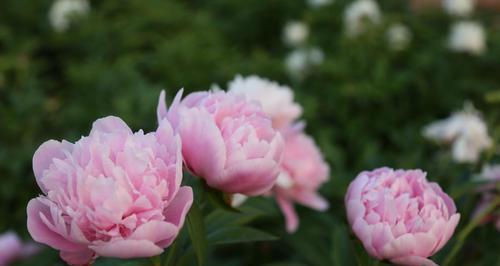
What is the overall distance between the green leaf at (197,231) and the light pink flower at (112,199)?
65 mm

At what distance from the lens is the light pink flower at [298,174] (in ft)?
3.84

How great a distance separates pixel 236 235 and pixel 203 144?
7.3 inches

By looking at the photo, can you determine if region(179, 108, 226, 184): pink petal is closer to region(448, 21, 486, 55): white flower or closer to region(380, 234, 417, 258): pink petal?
region(380, 234, 417, 258): pink petal

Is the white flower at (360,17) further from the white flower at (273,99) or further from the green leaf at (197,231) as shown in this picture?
the green leaf at (197,231)

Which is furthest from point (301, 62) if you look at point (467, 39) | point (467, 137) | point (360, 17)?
point (467, 137)

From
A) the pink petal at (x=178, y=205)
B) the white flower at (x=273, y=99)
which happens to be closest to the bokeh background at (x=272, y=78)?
the white flower at (x=273, y=99)

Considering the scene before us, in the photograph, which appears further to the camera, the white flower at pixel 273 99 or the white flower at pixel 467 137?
the white flower at pixel 467 137

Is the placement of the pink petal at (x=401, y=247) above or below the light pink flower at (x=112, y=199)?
below

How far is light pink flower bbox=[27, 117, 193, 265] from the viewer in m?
0.62

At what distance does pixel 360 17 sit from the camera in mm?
2656

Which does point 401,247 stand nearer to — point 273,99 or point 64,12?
point 273,99

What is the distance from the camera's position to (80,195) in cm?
63

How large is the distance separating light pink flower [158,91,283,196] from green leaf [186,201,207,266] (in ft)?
0.11

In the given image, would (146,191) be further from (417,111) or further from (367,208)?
(417,111)
